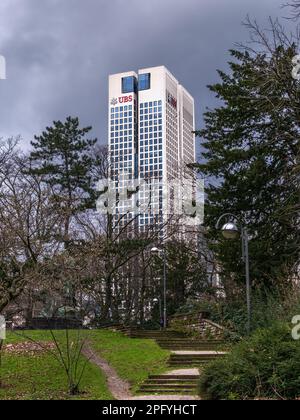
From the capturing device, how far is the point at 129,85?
4250cm

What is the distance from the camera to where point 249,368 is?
12.5 m

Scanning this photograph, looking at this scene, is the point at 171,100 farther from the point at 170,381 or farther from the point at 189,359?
the point at 170,381

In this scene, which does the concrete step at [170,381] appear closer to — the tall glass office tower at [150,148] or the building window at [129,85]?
the tall glass office tower at [150,148]

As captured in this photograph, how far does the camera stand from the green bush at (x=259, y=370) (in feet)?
38.8

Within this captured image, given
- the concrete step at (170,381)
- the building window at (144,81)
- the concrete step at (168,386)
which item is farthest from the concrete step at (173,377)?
the building window at (144,81)

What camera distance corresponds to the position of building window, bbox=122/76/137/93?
42125 millimetres

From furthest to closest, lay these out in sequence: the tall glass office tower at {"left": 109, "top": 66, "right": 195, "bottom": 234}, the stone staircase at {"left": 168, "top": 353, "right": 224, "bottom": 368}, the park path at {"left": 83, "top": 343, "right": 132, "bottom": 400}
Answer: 1. the tall glass office tower at {"left": 109, "top": 66, "right": 195, "bottom": 234}
2. the stone staircase at {"left": 168, "top": 353, "right": 224, "bottom": 368}
3. the park path at {"left": 83, "top": 343, "right": 132, "bottom": 400}

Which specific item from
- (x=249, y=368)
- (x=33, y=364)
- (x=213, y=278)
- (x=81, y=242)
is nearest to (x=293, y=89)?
(x=249, y=368)

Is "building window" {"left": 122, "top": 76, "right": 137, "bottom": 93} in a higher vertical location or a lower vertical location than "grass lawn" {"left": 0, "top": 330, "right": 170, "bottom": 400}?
higher

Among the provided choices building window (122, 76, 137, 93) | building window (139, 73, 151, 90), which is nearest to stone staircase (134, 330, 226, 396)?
building window (139, 73, 151, 90)

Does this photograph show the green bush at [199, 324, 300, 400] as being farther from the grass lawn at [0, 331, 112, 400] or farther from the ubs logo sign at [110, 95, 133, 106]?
the ubs logo sign at [110, 95, 133, 106]

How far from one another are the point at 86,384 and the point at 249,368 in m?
7.67

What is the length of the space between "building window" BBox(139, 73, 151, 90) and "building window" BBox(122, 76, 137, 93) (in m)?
0.55

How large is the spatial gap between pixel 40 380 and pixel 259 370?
9247 millimetres
